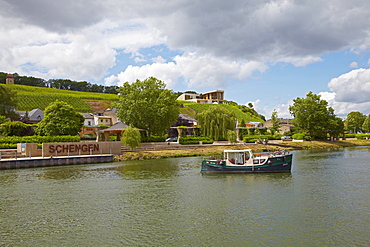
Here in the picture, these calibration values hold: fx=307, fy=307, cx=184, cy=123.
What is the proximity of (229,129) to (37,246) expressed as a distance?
6105cm

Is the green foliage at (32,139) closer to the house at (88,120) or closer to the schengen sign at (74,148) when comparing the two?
the schengen sign at (74,148)

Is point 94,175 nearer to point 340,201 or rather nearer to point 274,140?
point 340,201

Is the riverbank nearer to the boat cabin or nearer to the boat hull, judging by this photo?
the boat hull

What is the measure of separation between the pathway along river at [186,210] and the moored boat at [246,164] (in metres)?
2.04

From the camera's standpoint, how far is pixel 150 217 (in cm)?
1864

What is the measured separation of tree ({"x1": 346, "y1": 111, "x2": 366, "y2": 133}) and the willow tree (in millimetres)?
78516

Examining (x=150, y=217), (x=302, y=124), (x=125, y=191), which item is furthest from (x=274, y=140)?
(x=150, y=217)

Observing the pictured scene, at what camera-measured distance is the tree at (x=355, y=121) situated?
127 metres

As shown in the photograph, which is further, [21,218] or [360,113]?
[360,113]

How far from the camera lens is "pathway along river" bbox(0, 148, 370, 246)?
50.0ft

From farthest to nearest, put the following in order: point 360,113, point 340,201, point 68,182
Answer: point 360,113 → point 68,182 → point 340,201

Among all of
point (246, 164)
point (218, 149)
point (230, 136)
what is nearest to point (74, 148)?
point (246, 164)

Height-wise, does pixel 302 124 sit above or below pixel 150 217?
above

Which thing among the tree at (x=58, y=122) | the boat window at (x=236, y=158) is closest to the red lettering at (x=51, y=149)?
the tree at (x=58, y=122)
